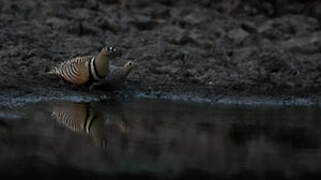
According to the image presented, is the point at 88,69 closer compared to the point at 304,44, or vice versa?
the point at 88,69

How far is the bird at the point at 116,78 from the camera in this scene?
1016cm

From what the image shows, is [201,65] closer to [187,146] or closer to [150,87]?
[150,87]

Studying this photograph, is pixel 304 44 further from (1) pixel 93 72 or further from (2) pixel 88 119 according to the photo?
(2) pixel 88 119

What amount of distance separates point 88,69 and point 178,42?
86.2 inches

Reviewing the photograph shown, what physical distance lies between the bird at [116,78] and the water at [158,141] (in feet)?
1.61

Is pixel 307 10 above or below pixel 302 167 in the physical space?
above

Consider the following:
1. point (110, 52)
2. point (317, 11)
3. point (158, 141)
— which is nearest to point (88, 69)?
point (110, 52)

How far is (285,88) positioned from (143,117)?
2.86 metres

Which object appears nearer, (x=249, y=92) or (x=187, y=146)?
(x=187, y=146)

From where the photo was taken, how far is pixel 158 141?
7.39 metres

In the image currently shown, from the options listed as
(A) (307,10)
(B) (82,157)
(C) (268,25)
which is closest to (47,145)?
(B) (82,157)

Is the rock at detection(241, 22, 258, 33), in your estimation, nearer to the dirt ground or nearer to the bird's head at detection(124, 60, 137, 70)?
the dirt ground

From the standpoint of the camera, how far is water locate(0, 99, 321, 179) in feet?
20.7

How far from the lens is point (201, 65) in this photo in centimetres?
1127
